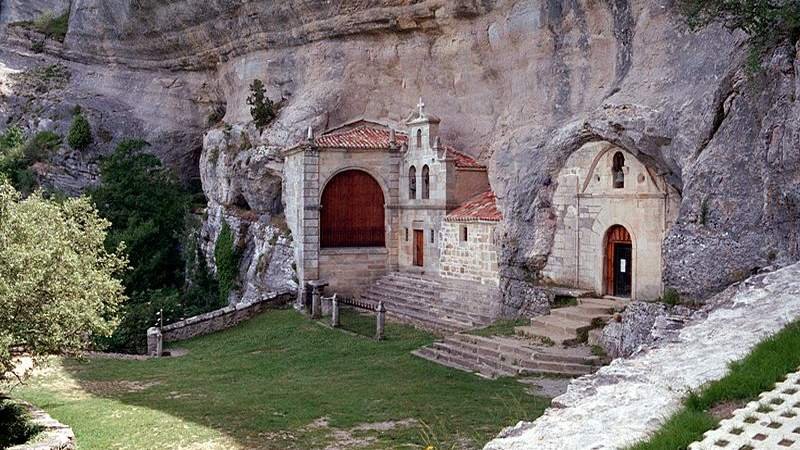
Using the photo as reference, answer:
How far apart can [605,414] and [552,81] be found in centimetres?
1652

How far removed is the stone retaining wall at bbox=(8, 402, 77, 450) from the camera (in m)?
11.2

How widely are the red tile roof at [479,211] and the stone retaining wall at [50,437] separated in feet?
44.8

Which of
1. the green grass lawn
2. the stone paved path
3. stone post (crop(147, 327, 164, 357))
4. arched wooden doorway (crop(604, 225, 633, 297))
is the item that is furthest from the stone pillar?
the stone paved path

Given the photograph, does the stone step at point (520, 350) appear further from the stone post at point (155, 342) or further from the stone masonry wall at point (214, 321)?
the stone masonry wall at point (214, 321)

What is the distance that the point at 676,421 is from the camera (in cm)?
630

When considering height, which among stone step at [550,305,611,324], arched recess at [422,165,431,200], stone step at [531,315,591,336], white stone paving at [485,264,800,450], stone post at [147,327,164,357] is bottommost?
stone post at [147,327,164,357]

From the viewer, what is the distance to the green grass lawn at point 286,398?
11.6 meters

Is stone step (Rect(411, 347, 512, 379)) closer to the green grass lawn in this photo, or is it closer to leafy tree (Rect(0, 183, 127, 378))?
the green grass lawn

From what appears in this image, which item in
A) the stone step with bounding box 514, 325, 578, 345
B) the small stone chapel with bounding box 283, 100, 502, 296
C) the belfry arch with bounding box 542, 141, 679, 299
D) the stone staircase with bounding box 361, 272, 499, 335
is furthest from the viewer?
the small stone chapel with bounding box 283, 100, 502, 296

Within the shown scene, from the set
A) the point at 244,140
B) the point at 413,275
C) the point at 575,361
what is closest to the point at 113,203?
the point at 244,140

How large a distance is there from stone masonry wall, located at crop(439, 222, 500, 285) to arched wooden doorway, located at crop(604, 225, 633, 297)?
3797mm

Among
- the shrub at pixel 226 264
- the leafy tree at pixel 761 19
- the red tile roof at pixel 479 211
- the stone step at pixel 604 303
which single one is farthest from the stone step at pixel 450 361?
the shrub at pixel 226 264

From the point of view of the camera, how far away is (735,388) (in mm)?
6641

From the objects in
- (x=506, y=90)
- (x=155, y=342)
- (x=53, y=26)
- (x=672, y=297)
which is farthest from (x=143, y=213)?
(x=672, y=297)
